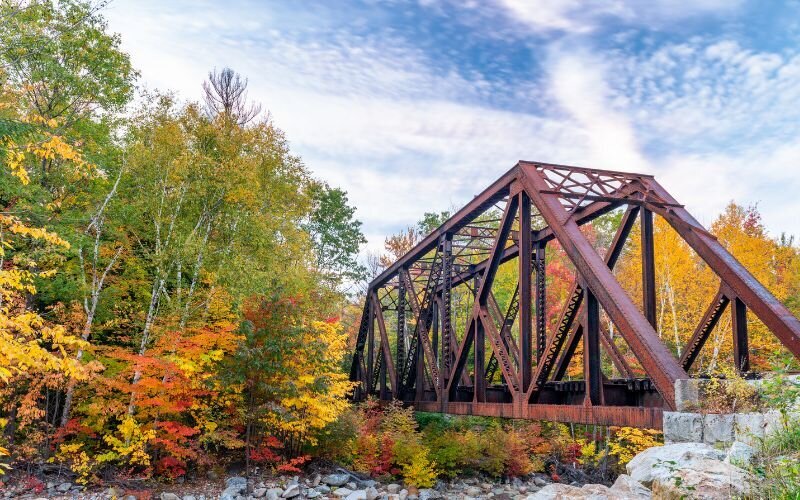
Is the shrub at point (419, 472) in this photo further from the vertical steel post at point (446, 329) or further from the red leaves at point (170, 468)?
the red leaves at point (170, 468)

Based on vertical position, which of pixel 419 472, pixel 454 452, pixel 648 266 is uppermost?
pixel 648 266

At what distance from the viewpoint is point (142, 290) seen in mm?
18641

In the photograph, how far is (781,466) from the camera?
18.4 ft

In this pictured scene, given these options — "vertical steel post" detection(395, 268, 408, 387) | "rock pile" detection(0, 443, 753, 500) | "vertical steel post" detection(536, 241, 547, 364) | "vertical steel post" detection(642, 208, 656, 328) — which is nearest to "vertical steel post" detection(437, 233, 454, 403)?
"vertical steel post" detection(536, 241, 547, 364)

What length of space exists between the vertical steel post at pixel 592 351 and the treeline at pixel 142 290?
8069 millimetres

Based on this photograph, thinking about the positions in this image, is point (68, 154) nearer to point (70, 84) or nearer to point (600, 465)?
point (70, 84)

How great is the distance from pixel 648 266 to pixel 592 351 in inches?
138

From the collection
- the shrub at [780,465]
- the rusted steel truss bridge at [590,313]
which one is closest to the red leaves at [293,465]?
the rusted steel truss bridge at [590,313]

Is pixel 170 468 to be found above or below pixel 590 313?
below

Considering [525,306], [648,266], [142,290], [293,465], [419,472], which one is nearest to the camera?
[525,306]

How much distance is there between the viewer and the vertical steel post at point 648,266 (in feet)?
41.0

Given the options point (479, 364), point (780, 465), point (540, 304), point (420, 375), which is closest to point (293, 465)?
point (420, 375)

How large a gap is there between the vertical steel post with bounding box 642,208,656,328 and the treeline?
8.61 m

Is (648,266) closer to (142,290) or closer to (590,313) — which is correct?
(590,313)
